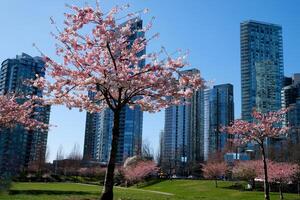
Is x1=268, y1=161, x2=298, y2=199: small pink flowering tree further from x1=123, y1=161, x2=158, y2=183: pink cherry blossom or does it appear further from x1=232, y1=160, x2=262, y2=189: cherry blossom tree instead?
x1=123, y1=161, x2=158, y2=183: pink cherry blossom

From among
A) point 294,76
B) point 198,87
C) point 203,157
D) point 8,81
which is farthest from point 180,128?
point 198,87

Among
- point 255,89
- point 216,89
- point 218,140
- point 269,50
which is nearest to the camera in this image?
point 218,140

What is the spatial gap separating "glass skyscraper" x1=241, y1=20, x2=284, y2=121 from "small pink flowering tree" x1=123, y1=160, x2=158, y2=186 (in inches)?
2251

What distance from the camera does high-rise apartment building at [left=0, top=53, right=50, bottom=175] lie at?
649 inches

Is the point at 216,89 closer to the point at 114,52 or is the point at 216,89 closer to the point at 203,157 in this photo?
the point at 203,157

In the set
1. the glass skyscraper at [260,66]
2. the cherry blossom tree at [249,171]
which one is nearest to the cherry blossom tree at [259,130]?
the cherry blossom tree at [249,171]

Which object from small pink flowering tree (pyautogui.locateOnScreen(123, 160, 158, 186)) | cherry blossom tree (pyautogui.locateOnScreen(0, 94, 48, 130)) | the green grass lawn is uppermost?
cherry blossom tree (pyautogui.locateOnScreen(0, 94, 48, 130))

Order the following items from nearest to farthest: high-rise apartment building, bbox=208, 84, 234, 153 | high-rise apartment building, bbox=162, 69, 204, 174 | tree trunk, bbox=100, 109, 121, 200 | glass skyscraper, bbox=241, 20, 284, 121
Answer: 1. tree trunk, bbox=100, 109, 121, 200
2. high-rise apartment building, bbox=162, 69, 204, 174
3. high-rise apartment building, bbox=208, 84, 234, 153
4. glass skyscraper, bbox=241, 20, 284, 121

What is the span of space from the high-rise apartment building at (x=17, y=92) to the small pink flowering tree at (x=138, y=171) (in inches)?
1007

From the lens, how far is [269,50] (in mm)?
144625

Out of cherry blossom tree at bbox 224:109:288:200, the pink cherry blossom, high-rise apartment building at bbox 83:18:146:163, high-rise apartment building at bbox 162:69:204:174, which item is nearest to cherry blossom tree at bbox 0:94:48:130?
cherry blossom tree at bbox 224:109:288:200

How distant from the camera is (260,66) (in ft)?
451

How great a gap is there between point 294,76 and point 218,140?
153ft

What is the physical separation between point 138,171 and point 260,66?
85.2 metres
